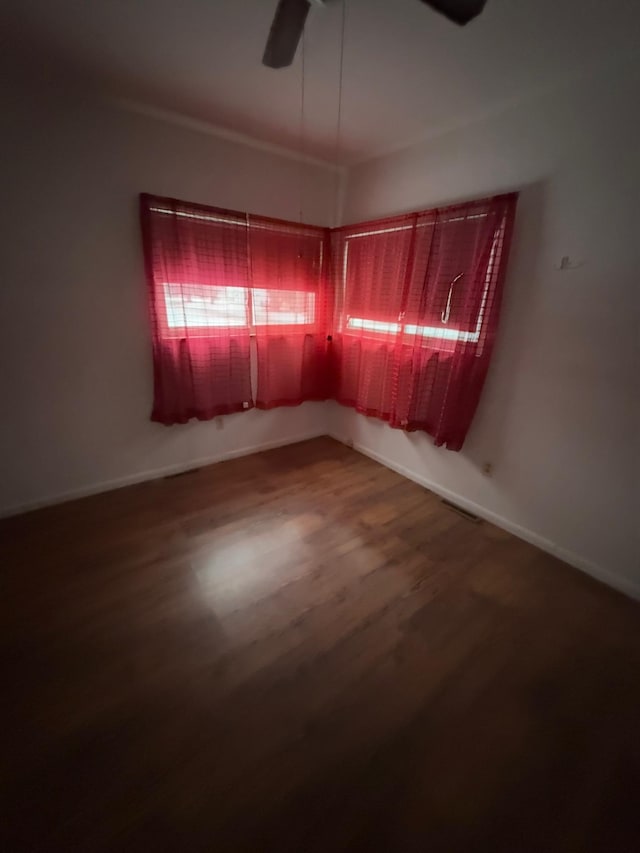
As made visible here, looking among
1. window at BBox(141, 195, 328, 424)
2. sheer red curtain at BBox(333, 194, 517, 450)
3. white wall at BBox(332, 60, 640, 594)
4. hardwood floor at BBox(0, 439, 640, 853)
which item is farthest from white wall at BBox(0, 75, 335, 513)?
white wall at BBox(332, 60, 640, 594)

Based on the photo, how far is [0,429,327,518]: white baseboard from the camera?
92.4 inches

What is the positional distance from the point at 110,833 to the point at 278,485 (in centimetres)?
194

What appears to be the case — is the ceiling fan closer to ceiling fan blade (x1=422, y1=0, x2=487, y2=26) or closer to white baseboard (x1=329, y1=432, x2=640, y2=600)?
ceiling fan blade (x1=422, y1=0, x2=487, y2=26)

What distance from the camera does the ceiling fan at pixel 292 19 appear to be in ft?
3.54

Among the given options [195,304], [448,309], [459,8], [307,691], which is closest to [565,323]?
[448,309]

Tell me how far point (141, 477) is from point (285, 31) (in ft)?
8.65

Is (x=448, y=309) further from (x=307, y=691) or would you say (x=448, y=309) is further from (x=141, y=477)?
(x=141, y=477)

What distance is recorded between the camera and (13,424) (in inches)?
85.9

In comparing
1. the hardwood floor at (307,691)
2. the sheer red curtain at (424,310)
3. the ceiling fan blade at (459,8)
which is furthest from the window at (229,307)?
the ceiling fan blade at (459,8)

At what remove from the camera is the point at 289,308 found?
2986 mm

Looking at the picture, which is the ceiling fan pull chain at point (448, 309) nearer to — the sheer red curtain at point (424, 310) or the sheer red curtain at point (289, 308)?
the sheer red curtain at point (424, 310)

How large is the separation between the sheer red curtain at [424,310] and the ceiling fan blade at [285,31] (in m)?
1.25

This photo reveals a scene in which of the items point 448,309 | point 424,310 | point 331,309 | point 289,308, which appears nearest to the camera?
point 448,309

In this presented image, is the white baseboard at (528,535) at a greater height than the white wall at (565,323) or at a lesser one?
lesser
